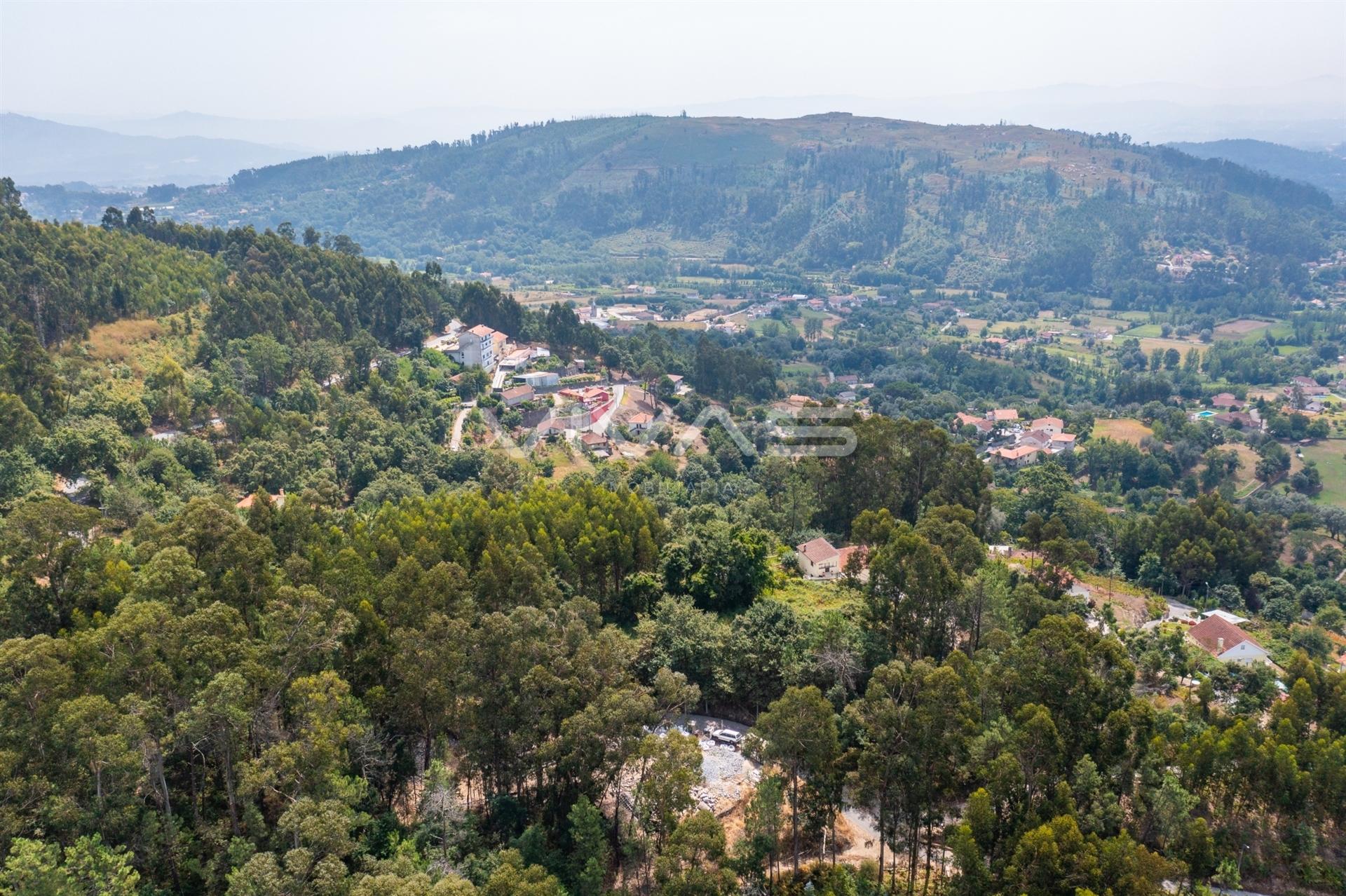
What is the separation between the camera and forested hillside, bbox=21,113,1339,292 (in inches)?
5689

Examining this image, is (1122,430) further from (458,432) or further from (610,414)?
(458,432)

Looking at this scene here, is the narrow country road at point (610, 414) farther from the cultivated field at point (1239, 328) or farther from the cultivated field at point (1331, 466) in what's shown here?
the cultivated field at point (1239, 328)

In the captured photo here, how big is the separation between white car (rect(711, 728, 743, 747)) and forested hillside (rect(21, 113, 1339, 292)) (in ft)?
444

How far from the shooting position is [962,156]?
181 metres

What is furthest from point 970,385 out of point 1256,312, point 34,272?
point 34,272

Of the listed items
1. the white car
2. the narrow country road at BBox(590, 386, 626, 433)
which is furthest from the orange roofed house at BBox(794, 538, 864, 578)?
the narrow country road at BBox(590, 386, 626, 433)

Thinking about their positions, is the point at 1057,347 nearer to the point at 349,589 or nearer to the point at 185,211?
the point at 349,589

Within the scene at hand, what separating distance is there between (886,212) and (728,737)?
160 m

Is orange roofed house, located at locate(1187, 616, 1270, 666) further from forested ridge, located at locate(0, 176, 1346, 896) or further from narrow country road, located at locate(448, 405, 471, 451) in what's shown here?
narrow country road, located at locate(448, 405, 471, 451)

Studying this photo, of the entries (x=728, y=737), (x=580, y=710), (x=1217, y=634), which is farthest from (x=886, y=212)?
(x=580, y=710)

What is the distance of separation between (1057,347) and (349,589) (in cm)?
10322

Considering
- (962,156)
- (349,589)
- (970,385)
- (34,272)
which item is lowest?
(970,385)

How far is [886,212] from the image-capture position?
165m

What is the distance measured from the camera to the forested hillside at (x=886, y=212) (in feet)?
474
